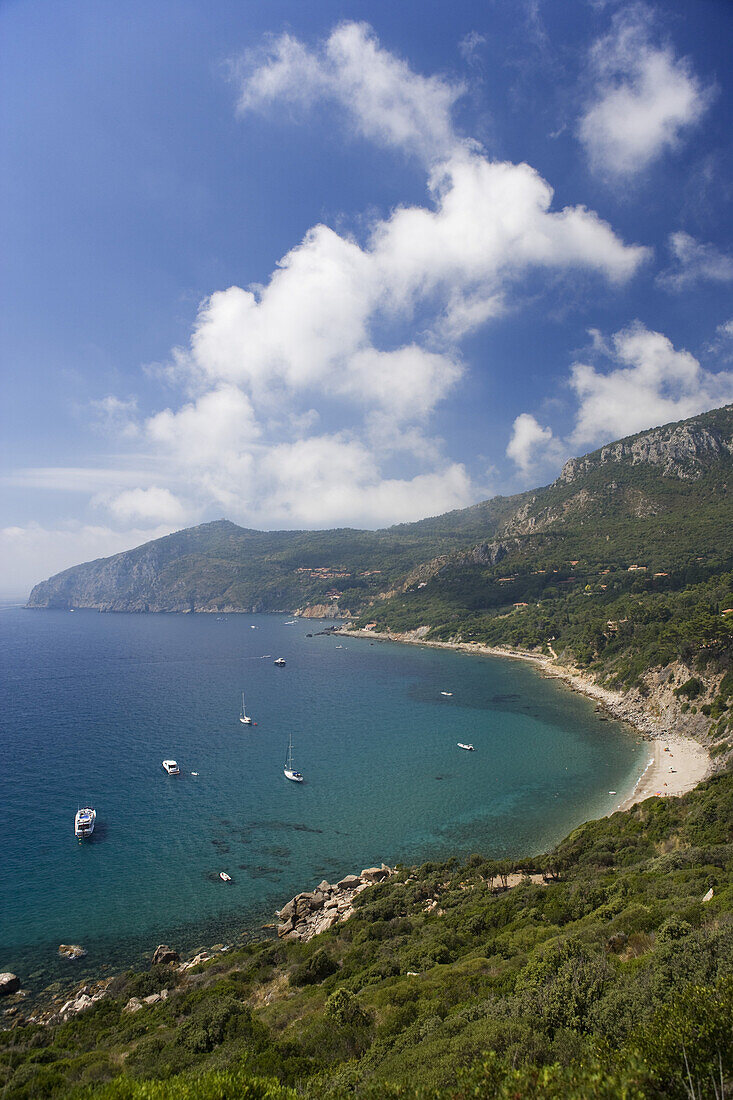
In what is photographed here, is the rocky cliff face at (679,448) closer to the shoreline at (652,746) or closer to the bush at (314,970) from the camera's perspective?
the shoreline at (652,746)

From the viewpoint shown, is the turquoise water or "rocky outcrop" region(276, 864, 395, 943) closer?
"rocky outcrop" region(276, 864, 395, 943)

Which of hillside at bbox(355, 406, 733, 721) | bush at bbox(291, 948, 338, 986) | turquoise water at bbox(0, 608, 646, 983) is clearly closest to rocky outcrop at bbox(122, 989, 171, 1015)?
turquoise water at bbox(0, 608, 646, 983)

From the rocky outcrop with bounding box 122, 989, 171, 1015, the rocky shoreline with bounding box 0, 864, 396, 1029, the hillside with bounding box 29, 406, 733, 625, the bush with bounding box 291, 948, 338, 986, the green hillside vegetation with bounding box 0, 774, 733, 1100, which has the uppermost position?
the hillside with bounding box 29, 406, 733, 625

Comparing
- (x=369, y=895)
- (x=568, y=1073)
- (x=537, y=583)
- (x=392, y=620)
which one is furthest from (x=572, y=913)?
(x=392, y=620)

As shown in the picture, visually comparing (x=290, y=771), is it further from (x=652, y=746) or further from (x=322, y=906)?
(x=652, y=746)

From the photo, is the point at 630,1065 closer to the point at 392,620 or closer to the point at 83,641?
the point at 392,620

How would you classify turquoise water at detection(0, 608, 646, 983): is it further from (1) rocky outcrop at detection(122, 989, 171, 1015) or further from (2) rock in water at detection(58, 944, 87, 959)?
(1) rocky outcrop at detection(122, 989, 171, 1015)
